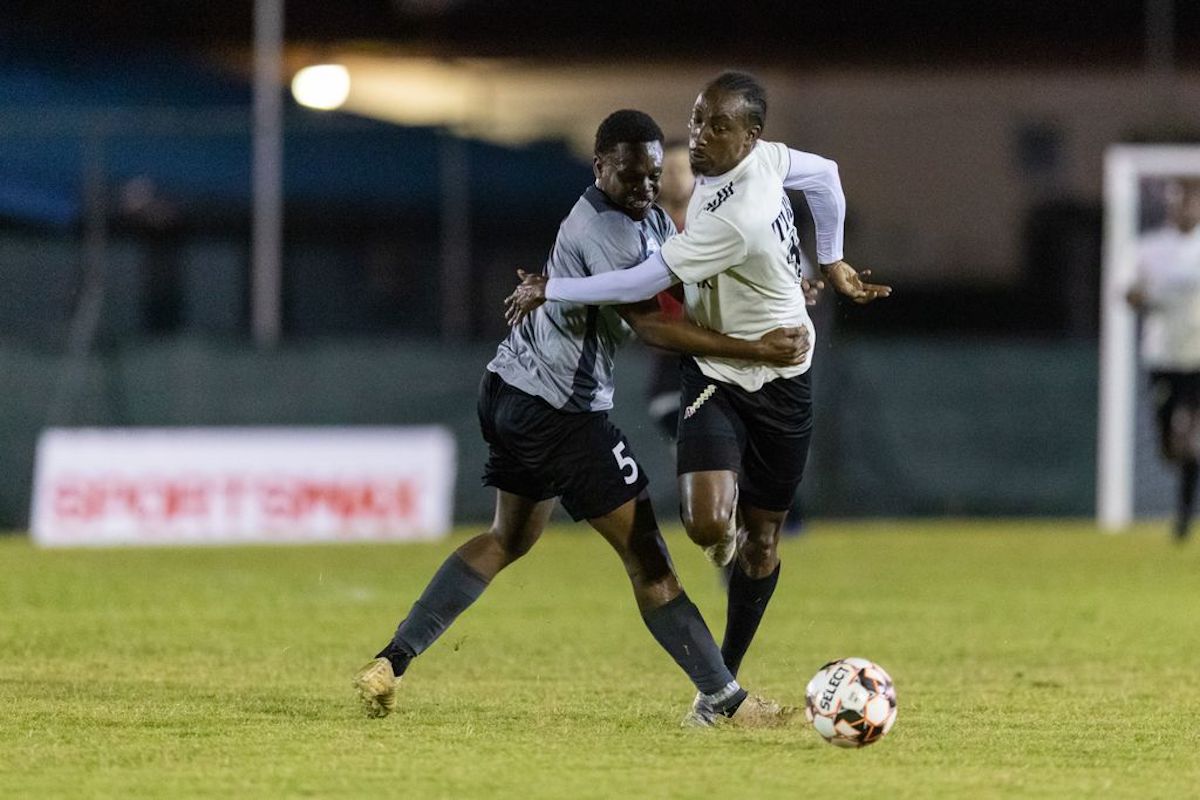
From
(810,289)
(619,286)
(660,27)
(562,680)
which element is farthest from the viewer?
(660,27)

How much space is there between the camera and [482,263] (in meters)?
18.8

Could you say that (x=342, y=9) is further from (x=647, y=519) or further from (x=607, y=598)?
(x=647, y=519)

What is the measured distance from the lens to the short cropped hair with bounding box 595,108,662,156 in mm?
7309

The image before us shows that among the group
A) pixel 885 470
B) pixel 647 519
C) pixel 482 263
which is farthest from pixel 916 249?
pixel 647 519

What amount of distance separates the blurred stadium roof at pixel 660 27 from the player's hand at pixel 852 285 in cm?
1565

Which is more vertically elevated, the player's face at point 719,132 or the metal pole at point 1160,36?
the metal pole at point 1160,36

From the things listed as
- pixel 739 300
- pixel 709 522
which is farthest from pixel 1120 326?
pixel 709 522

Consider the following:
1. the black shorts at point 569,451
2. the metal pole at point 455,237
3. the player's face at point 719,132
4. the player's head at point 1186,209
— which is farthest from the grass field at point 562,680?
the metal pole at point 455,237

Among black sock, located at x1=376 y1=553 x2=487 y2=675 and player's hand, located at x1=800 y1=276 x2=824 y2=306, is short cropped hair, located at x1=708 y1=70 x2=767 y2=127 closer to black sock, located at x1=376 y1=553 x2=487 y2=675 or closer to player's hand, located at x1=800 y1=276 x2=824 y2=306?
player's hand, located at x1=800 y1=276 x2=824 y2=306

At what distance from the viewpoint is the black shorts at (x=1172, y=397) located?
55.6 feet

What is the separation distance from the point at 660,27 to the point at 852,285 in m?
17.1

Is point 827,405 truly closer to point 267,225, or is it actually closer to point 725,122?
point 267,225

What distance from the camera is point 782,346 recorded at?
7691mm

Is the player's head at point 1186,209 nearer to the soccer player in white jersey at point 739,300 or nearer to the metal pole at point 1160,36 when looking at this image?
the metal pole at point 1160,36
